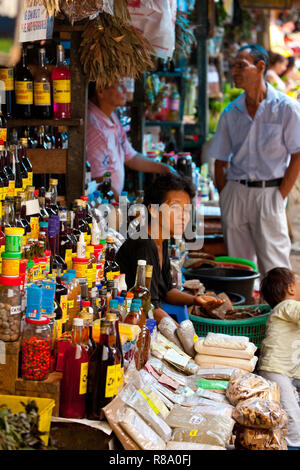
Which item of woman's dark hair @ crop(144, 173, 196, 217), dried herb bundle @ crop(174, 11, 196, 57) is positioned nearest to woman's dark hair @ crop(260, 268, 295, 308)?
woman's dark hair @ crop(144, 173, 196, 217)

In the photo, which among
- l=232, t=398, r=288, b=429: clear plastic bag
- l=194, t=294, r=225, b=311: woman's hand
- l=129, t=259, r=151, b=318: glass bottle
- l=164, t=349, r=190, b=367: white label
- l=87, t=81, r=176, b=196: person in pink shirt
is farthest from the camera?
l=87, t=81, r=176, b=196: person in pink shirt

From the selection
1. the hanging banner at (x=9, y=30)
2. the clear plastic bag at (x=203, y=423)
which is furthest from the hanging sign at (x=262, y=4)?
the hanging banner at (x=9, y=30)

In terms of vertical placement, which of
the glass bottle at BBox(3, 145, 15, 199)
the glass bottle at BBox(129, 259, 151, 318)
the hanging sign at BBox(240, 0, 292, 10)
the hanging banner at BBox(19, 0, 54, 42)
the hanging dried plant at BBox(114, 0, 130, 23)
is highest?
the hanging sign at BBox(240, 0, 292, 10)

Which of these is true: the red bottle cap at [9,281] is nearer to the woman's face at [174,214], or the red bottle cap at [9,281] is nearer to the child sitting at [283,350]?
the woman's face at [174,214]

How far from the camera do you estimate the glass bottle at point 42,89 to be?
362 cm

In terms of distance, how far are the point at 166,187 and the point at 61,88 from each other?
80 cm

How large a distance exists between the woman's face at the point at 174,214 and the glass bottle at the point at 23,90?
35.9 inches

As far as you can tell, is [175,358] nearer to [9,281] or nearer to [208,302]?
[208,302]

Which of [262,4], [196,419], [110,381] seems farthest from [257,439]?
[262,4]

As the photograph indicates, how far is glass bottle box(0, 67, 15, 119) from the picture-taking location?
3461 millimetres

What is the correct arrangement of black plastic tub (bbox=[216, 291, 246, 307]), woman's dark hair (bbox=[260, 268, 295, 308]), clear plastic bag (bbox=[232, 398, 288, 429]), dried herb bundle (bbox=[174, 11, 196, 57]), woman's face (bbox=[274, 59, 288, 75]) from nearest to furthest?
clear plastic bag (bbox=[232, 398, 288, 429]), woman's dark hair (bbox=[260, 268, 295, 308]), black plastic tub (bbox=[216, 291, 246, 307]), dried herb bundle (bbox=[174, 11, 196, 57]), woman's face (bbox=[274, 59, 288, 75])

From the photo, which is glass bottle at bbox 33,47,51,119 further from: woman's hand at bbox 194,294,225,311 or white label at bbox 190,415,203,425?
Answer: white label at bbox 190,415,203,425

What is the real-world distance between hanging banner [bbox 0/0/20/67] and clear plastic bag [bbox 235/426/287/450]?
1.79 m
